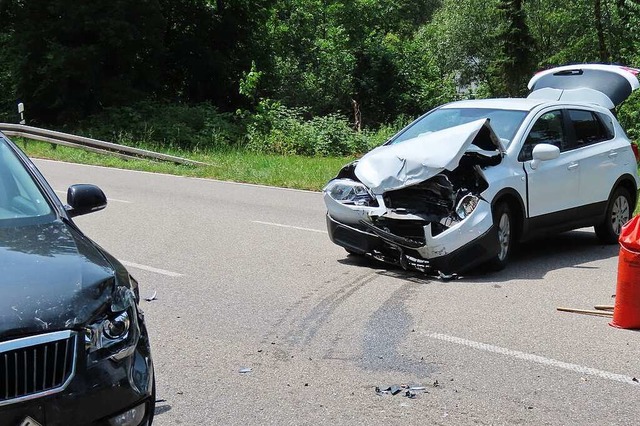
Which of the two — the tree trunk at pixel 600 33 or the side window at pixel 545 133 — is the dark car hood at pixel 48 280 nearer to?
the side window at pixel 545 133

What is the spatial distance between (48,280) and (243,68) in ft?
116

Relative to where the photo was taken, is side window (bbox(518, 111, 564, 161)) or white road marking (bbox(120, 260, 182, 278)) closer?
white road marking (bbox(120, 260, 182, 278))

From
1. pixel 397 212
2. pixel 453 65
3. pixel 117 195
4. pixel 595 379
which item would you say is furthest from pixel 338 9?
pixel 595 379

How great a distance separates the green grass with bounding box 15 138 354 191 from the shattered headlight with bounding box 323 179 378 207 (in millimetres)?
7576

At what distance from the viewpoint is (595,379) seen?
5.49m

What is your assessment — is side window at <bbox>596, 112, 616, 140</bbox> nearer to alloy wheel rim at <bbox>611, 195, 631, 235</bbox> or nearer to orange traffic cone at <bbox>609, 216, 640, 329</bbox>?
alloy wheel rim at <bbox>611, 195, 631, 235</bbox>

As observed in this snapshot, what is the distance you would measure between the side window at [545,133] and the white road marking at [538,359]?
11.2 feet

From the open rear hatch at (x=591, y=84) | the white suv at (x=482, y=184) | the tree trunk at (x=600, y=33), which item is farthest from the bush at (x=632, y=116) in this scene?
the white suv at (x=482, y=184)

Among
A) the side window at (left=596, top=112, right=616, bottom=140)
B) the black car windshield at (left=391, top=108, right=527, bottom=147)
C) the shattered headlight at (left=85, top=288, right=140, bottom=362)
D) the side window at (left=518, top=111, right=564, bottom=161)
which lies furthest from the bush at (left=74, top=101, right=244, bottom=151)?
the shattered headlight at (left=85, top=288, right=140, bottom=362)

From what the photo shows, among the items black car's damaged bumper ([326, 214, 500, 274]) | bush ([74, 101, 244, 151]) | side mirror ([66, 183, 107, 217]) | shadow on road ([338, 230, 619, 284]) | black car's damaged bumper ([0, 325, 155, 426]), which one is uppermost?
side mirror ([66, 183, 107, 217])

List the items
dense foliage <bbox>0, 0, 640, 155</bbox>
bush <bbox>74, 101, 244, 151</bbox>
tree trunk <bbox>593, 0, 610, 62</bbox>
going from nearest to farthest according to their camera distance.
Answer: bush <bbox>74, 101, 244, 151</bbox>
dense foliage <bbox>0, 0, 640, 155</bbox>
tree trunk <bbox>593, 0, 610, 62</bbox>

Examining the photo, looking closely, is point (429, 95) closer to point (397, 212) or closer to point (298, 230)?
point (298, 230)

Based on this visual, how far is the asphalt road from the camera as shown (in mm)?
4969

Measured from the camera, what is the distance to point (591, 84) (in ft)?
37.3
